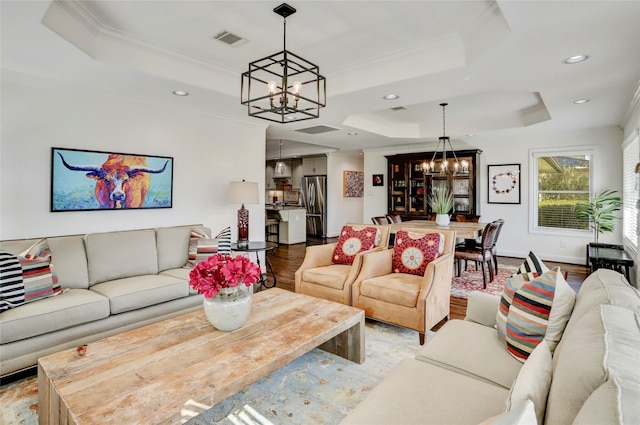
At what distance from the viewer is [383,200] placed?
8.53 meters

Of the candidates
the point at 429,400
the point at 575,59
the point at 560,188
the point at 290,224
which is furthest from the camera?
the point at 290,224

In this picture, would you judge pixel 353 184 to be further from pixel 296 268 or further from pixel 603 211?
pixel 603 211

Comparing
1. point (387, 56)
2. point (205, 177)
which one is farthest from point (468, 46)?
point (205, 177)

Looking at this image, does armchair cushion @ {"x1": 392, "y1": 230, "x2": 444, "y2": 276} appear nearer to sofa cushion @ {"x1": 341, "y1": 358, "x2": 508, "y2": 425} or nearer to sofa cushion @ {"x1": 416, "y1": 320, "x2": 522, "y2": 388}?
sofa cushion @ {"x1": 416, "y1": 320, "x2": 522, "y2": 388}

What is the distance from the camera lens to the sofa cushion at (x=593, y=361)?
793 millimetres

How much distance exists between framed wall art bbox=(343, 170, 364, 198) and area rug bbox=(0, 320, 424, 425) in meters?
7.46

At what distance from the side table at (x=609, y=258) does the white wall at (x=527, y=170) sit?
137 cm

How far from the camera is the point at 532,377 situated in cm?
99

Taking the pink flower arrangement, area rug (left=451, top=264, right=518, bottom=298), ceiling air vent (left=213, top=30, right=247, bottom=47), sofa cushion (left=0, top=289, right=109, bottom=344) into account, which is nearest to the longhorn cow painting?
sofa cushion (left=0, top=289, right=109, bottom=344)

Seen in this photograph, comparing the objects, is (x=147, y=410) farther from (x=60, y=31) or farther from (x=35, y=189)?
(x=35, y=189)

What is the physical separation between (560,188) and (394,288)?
530cm

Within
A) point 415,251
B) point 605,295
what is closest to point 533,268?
point 605,295

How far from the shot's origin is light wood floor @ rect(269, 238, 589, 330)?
152 inches

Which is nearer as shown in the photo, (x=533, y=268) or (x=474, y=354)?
(x=474, y=354)
